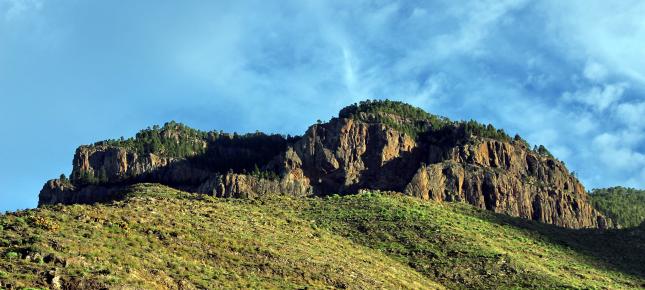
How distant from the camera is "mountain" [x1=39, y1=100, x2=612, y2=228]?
15125cm

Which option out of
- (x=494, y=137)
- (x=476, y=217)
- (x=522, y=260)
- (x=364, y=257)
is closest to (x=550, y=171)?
(x=494, y=137)

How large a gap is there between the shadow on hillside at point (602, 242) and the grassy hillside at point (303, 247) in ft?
0.88

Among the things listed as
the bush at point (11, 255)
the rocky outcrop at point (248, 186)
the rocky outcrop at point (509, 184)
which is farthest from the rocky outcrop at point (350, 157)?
the bush at point (11, 255)

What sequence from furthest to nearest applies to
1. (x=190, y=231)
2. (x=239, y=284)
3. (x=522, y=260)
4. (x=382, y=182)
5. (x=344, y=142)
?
(x=344, y=142) → (x=382, y=182) → (x=522, y=260) → (x=190, y=231) → (x=239, y=284)

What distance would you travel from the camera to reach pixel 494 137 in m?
171

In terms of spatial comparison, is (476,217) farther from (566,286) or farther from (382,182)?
(382,182)

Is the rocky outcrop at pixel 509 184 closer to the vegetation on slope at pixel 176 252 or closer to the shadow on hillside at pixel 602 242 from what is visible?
the shadow on hillside at pixel 602 242

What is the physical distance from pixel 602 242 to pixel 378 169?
67850mm

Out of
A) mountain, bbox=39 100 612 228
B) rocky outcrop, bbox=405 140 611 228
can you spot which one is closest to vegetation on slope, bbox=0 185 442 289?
rocky outcrop, bbox=405 140 611 228

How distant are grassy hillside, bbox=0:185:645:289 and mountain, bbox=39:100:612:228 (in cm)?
4662

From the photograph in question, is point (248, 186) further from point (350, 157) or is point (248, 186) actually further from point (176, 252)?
point (176, 252)

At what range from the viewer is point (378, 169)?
527 ft

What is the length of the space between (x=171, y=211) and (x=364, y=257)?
17.6 meters

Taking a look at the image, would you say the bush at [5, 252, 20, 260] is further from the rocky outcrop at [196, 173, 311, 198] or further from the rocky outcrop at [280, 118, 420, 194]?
the rocky outcrop at [280, 118, 420, 194]
